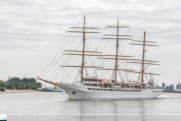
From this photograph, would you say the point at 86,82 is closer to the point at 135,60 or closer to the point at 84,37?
the point at 84,37

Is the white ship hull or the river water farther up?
the white ship hull

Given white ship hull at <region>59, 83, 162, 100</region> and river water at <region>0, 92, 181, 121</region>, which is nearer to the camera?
river water at <region>0, 92, 181, 121</region>

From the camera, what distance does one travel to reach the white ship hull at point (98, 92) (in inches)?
3952

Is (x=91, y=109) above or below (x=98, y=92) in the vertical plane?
below

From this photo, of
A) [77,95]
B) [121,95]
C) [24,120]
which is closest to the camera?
[24,120]

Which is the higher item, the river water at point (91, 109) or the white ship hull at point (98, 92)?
the white ship hull at point (98, 92)

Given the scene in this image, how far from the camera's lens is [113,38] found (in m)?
117

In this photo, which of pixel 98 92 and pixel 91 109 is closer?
pixel 91 109

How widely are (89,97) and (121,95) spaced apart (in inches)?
577

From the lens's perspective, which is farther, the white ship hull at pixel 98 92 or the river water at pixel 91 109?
the white ship hull at pixel 98 92

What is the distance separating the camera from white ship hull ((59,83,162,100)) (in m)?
100

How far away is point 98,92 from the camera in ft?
341

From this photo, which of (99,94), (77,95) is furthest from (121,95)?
(77,95)

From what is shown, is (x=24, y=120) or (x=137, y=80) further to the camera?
(x=137, y=80)
